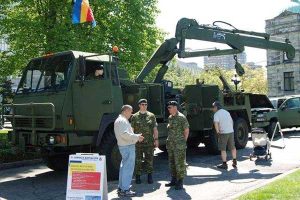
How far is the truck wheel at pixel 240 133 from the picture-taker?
14609 mm

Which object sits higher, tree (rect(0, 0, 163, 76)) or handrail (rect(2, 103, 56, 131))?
tree (rect(0, 0, 163, 76))

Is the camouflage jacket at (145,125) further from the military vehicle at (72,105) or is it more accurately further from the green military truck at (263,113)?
the green military truck at (263,113)

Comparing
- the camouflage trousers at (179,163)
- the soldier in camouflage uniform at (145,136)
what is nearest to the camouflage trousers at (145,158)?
the soldier in camouflage uniform at (145,136)

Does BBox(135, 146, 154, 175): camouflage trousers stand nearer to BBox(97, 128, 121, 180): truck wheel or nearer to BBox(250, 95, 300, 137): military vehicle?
BBox(97, 128, 121, 180): truck wheel

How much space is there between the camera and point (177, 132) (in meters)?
8.82

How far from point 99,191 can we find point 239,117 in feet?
30.1

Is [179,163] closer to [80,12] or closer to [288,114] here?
[80,12]

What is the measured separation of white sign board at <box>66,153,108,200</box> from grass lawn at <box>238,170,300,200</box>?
2339 mm

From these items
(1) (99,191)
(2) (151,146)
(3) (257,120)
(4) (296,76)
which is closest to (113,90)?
(2) (151,146)

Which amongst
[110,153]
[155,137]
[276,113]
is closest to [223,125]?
[155,137]

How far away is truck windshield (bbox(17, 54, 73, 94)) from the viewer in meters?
10.1

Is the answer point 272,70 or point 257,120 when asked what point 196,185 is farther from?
point 272,70

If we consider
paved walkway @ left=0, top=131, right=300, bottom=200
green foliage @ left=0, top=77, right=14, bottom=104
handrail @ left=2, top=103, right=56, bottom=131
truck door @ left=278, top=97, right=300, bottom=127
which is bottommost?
paved walkway @ left=0, top=131, right=300, bottom=200

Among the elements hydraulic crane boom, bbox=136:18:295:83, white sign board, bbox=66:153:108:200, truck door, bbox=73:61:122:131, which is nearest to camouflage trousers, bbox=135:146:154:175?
truck door, bbox=73:61:122:131
